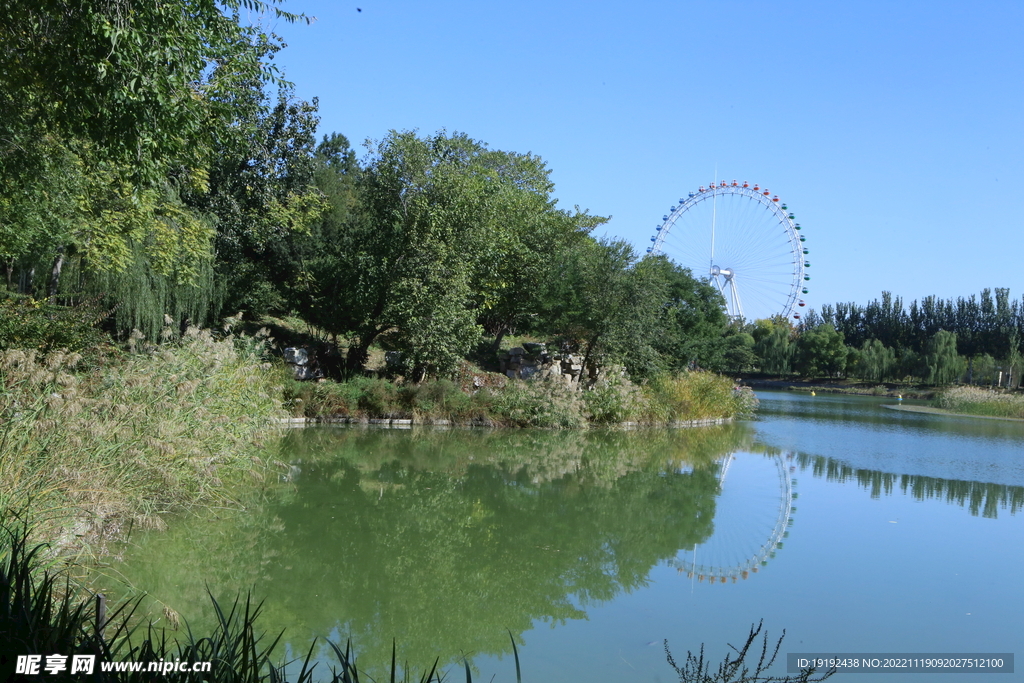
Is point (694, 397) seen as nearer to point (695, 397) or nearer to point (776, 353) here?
point (695, 397)

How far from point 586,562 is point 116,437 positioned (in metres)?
3.89

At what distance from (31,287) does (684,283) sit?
18600 mm

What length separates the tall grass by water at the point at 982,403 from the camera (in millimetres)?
31906

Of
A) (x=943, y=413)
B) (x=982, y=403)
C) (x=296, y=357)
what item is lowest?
(x=943, y=413)

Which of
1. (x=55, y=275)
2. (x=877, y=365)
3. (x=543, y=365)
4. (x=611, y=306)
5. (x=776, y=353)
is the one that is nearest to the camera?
(x=55, y=275)

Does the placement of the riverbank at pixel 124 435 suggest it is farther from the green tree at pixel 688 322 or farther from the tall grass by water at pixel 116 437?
the green tree at pixel 688 322

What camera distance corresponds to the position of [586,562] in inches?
269

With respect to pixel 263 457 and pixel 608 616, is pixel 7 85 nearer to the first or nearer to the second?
pixel 263 457

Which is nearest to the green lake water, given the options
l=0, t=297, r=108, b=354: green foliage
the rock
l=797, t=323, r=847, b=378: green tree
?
l=0, t=297, r=108, b=354: green foliage

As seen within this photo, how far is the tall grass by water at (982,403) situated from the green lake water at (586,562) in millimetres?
22122

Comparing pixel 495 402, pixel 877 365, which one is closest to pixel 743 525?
pixel 495 402

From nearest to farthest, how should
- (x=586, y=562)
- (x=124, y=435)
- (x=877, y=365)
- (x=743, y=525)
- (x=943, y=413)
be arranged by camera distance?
(x=124, y=435) < (x=586, y=562) < (x=743, y=525) < (x=943, y=413) < (x=877, y=365)

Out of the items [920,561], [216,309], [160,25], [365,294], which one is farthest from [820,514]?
[216,309]

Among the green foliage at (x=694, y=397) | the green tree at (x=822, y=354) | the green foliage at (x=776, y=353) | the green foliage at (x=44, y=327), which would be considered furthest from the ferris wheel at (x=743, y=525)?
the green foliage at (x=776, y=353)
